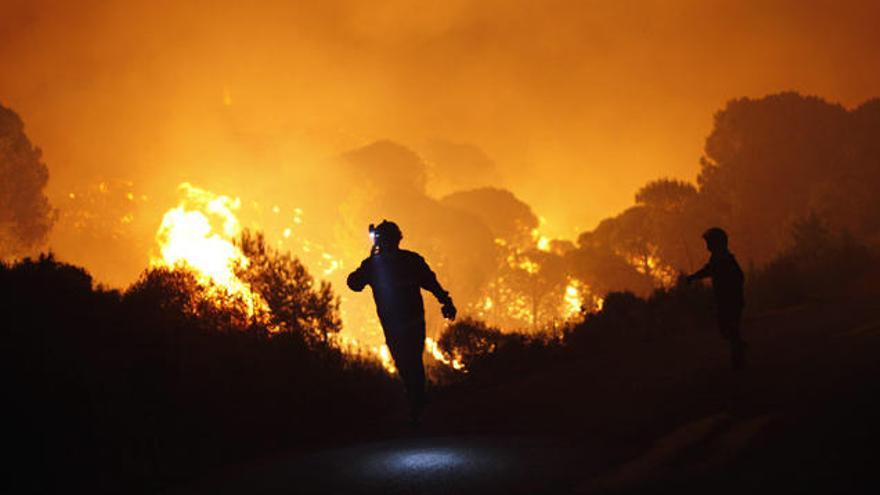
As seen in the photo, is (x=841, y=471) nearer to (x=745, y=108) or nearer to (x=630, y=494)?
(x=630, y=494)

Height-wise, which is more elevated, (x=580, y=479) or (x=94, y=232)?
(x=94, y=232)

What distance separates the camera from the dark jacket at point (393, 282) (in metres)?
9.49

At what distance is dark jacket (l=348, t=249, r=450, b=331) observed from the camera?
949cm

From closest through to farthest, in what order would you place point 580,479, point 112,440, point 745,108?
point 580,479, point 112,440, point 745,108

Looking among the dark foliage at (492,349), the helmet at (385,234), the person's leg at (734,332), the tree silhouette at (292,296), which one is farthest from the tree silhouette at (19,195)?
the person's leg at (734,332)

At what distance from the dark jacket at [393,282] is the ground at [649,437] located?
56.3 inches

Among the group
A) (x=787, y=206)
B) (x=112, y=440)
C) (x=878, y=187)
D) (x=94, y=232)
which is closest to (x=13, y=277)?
(x=112, y=440)

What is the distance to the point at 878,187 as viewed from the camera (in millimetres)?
46000

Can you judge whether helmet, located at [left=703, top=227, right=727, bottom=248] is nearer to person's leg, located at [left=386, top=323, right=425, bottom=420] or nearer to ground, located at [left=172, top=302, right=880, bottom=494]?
ground, located at [left=172, top=302, right=880, bottom=494]

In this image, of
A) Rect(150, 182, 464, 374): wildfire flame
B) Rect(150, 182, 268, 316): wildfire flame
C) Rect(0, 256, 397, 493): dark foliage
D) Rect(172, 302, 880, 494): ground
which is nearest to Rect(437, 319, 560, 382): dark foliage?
Rect(150, 182, 464, 374): wildfire flame

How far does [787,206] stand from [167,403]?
54191 millimetres

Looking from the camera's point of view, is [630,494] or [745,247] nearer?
[630,494]

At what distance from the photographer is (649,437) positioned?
7.39 m

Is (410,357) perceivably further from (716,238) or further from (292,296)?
(292,296)
